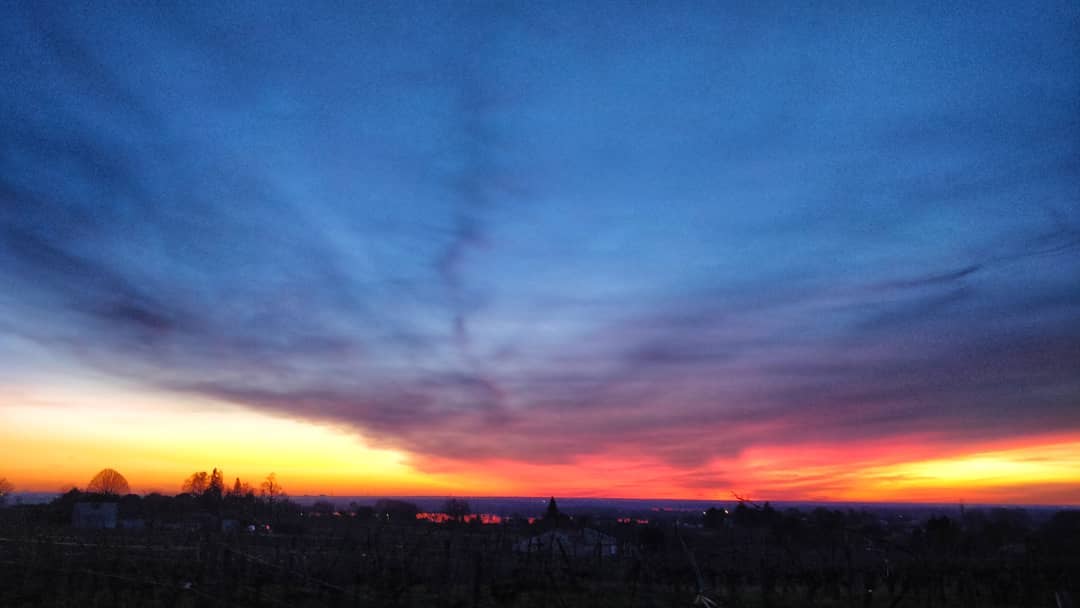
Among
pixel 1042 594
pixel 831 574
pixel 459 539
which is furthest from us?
pixel 459 539

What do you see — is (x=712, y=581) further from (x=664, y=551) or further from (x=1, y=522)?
(x=1, y=522)

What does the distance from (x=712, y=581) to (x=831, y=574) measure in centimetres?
417

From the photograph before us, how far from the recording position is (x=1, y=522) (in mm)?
43875

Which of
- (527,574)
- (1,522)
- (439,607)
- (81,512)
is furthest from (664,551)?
(81,512)

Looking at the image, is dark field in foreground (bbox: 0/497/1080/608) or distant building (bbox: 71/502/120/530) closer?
dark field in foreground (bbox: 0/497/1080/608)

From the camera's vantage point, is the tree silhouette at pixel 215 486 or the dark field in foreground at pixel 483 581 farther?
the tree silhouette at pixel 215 486

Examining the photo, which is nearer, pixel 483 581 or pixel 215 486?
pixel 483 581

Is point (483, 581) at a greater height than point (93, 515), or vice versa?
point (483, 581)

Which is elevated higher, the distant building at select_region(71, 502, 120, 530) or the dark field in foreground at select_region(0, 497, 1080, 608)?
the dark field in foreground at select_region(0, 497, 1080, 608)

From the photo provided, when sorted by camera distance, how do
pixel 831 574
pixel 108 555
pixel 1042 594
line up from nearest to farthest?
pixel 1042 594
pixel 831 574
pixel 108 555

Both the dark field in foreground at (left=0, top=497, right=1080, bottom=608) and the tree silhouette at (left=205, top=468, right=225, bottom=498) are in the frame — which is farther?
the tree silhouette at (left=205, top=468, right=225, bottom=498)

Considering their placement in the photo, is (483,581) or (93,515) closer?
(483,581)

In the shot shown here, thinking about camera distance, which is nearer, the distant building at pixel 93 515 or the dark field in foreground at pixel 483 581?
the dark field in foreground at pixel 483 581

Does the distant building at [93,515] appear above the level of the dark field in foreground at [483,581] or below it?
below
